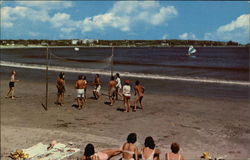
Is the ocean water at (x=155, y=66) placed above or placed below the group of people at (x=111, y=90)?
above

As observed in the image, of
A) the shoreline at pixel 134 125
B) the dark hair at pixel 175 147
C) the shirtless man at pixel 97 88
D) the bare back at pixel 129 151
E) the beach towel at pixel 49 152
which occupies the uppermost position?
the shirtless man at pixel 97 88

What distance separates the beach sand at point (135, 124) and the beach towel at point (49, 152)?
0.33 meters

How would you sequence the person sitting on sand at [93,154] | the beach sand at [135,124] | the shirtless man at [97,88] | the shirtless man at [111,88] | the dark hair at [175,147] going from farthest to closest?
the shirtless man at [97,88] < the shirtless man at [111,88] < the beach sand at [135,124] < the dark hair at [175,147] < the person sitting on sand at [93,154]

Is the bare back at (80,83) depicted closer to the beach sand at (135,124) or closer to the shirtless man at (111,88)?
the beach sand at (135,124)

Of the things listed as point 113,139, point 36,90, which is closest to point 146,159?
point 113,139

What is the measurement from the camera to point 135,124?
12727mm

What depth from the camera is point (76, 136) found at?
10.8 meters

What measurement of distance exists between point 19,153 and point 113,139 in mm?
3246

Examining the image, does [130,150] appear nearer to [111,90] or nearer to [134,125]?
[134,125]

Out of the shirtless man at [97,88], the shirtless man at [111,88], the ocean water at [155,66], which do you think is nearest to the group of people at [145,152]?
the shirtless man at [111,88]

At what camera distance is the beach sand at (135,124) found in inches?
401

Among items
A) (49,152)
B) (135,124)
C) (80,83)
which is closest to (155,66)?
(80,83)

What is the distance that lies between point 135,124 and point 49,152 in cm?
455

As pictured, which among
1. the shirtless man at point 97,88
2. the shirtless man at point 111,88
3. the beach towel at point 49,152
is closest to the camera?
the beach towel at point 49,152
